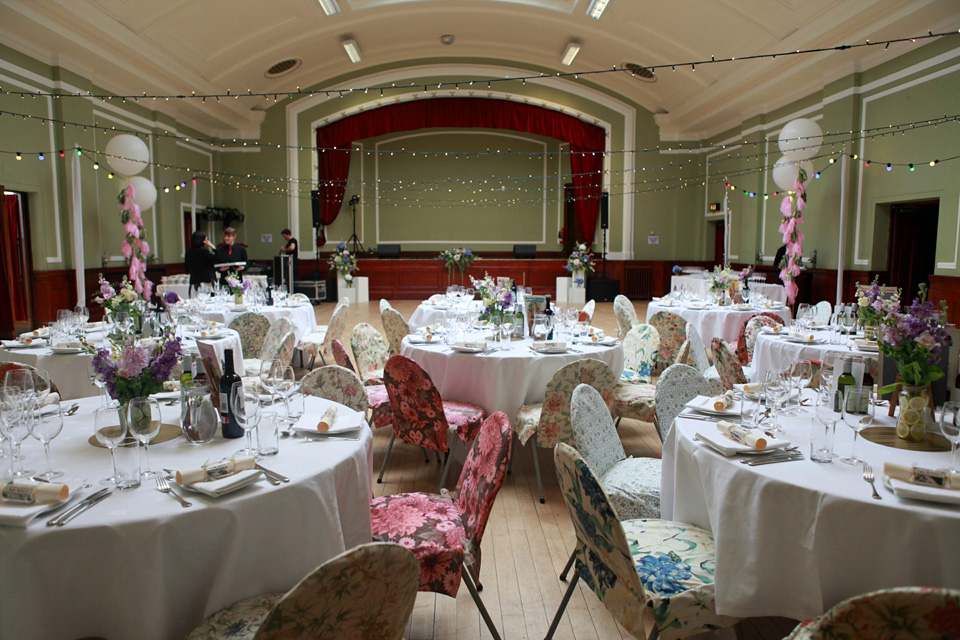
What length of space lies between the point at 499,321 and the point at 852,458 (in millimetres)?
2717

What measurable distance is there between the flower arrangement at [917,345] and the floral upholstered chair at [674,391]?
78 cm

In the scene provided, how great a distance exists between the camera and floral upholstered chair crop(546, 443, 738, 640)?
1702 mm

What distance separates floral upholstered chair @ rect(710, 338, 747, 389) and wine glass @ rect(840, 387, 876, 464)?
4.64 ft

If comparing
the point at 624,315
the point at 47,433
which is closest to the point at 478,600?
the point at 47,433

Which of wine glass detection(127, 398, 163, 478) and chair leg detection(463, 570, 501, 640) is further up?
wine glass detection(127, 398, 163, 478)

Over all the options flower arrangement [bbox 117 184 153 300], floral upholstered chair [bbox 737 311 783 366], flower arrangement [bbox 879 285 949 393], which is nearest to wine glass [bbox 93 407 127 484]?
flower arrangement [bbox 879 285 949 393]

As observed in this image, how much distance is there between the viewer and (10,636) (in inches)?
59.2

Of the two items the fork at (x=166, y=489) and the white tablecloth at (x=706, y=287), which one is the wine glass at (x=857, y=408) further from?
the white tablecloth at (x=706, y=287)

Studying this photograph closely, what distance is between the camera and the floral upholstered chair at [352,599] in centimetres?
118

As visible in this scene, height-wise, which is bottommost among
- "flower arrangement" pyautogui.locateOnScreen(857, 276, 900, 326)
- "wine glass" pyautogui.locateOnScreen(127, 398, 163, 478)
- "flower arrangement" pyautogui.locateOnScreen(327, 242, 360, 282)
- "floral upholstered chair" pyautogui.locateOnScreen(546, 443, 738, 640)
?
"floral upholstered chair" pyautogui.locateOnScreen(546, 443, 738, 640)

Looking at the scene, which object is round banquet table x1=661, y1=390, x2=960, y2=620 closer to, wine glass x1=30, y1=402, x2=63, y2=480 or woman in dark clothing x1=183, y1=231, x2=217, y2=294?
wine glass x1=30, y1=402, x2=63, y2=480

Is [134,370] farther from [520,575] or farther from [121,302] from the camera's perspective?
[121,302]

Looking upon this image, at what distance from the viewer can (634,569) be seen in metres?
1.68

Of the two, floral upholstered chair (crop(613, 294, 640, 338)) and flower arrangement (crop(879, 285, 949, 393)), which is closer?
flower arrangement (crop(879, 285, 949, 393))
